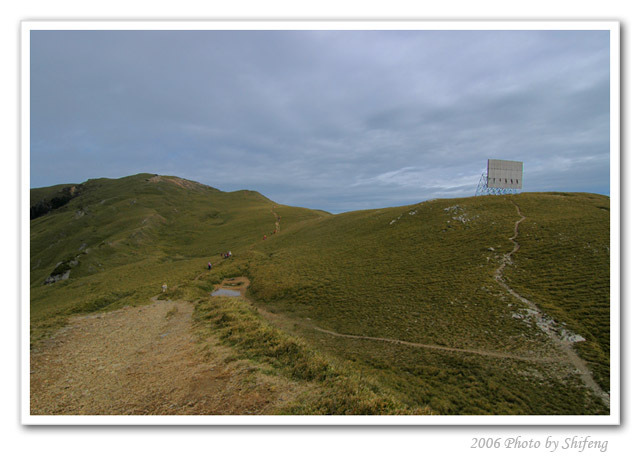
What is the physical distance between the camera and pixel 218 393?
9.23 metres

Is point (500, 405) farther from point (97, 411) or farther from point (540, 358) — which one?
point (97, 411)

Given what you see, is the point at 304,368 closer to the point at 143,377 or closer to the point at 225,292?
the point at 143,377

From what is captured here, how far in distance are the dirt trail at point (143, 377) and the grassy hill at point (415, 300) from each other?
1497 mm

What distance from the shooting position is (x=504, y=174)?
4894 centimetres

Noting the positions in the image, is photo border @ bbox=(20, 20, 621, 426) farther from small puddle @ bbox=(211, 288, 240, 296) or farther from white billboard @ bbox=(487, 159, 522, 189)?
white billboard @ bbox=(487, 159, 522, 189)

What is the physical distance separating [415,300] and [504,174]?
42849mm

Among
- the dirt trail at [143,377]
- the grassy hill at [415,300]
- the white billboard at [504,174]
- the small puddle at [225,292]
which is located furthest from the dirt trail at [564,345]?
the white billboard at [504,174]

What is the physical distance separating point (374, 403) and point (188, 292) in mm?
27012

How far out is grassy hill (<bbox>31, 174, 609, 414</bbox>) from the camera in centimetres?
1156

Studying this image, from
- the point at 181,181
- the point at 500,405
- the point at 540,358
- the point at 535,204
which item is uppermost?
the point at 181,181

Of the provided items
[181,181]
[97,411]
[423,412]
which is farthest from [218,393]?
[181,181]

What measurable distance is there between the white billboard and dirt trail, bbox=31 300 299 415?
54.4m
